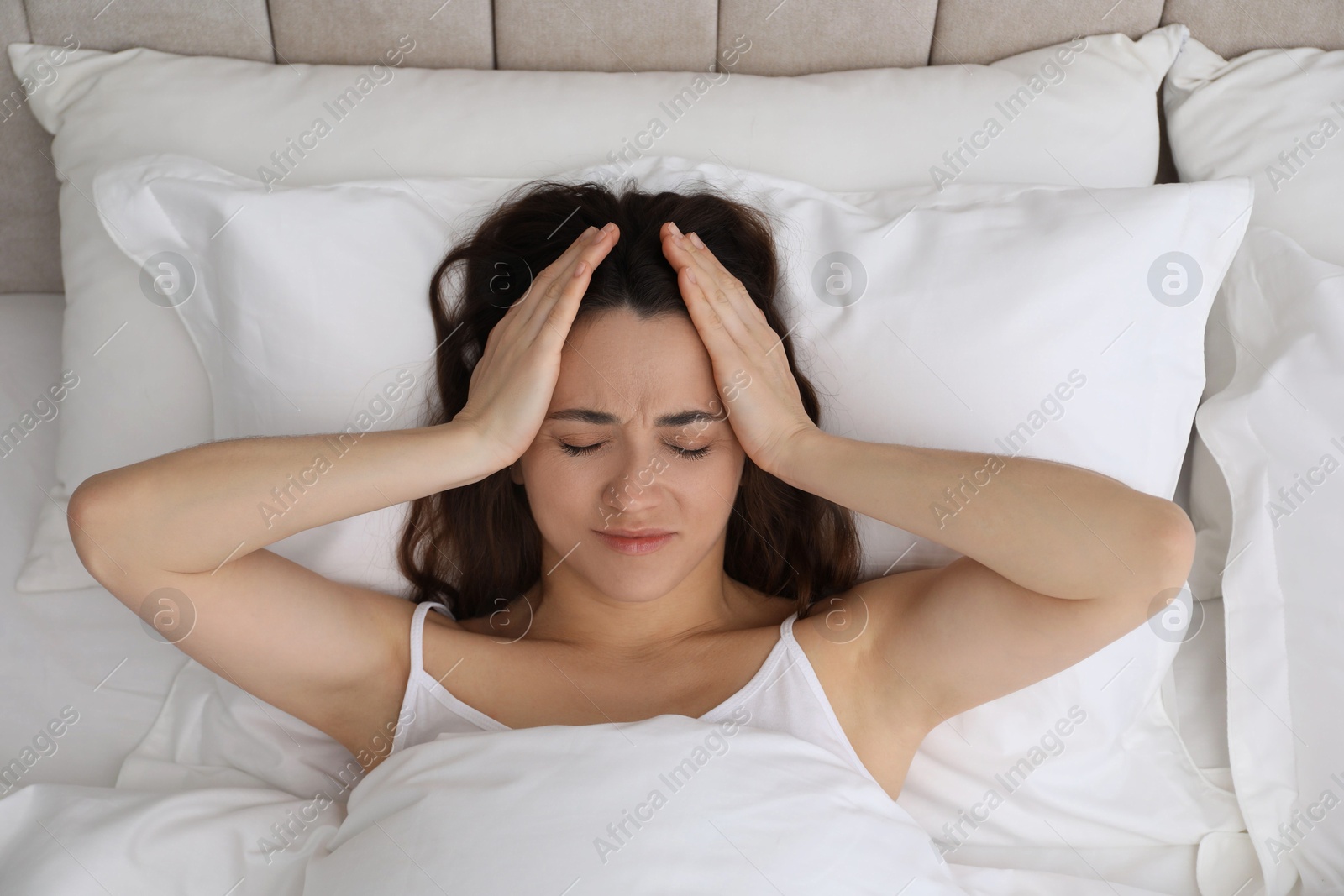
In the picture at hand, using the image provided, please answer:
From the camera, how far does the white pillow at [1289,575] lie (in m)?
1.40

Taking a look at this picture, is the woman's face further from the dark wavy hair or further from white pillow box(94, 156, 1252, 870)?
white pillow box(94, 156, 1252, 870)

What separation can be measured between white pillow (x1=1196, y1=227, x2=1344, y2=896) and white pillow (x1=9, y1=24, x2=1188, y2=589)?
433mm

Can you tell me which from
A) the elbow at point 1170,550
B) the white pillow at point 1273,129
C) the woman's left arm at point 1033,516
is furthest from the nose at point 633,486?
the white pillow at point 1273,129

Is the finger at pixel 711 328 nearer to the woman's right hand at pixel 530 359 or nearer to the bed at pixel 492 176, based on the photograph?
the woman's right hand at pixel 530 359

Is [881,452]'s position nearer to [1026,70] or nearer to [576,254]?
[576,254]

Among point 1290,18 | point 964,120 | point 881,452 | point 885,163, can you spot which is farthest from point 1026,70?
point 881,452

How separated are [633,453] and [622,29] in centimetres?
95

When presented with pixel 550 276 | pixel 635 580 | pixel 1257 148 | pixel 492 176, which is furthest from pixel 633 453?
pixel 1257 148

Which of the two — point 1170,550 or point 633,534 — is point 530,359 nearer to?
point 633,534

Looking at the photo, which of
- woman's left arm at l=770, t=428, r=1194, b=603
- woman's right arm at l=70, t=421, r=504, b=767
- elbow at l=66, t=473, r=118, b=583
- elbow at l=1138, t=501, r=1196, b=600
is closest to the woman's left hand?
woman's left arm at l=770, t=428, r=1194, b=603

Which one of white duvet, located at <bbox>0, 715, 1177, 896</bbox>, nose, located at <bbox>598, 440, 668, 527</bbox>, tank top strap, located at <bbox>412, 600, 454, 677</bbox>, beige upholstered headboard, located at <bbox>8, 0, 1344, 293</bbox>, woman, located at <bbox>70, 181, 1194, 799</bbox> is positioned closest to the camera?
white duvet, located at <bbox>0, 715, 1177, 896</bbox>

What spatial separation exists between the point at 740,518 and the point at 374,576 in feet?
2.10

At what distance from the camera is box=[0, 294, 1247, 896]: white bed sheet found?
1.48 m

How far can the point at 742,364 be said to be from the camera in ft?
4.55
